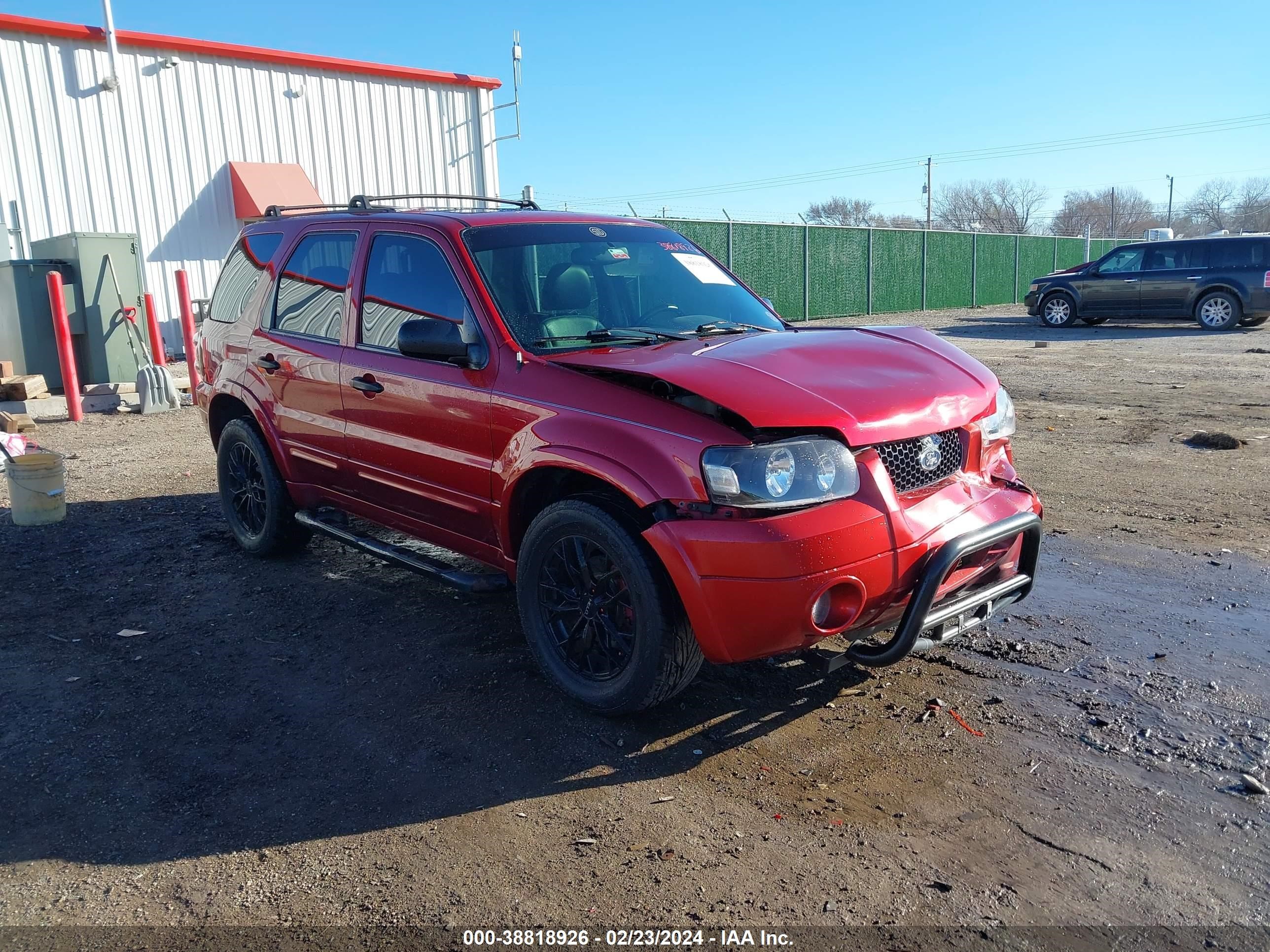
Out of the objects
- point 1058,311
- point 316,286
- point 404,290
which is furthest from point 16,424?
point 1058,311

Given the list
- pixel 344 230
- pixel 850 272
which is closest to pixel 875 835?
pixel 344 230

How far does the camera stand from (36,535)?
661 centimetres

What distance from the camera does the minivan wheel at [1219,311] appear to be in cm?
1925

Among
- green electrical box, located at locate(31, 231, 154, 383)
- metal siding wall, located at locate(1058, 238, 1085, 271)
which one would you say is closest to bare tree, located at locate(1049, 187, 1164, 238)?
metal siding wall, located at locate(1058, 238, 1085, 271)

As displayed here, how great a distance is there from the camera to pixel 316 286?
204 inches

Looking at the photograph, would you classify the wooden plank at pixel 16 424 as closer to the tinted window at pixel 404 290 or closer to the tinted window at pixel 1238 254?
the tinted window at pixel 404 290

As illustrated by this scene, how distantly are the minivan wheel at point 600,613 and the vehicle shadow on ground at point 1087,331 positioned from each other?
17.0m

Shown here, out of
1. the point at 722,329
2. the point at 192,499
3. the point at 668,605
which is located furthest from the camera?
the point at 192,499

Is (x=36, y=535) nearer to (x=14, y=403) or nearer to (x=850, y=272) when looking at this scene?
(x=14, y=403)

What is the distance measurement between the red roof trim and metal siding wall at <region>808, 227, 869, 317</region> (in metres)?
9.10

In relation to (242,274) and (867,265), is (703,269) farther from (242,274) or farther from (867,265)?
(867,265)

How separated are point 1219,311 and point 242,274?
1936 centimetres

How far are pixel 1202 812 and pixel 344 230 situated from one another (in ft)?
14.5

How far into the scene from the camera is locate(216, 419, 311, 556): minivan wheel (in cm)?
565
